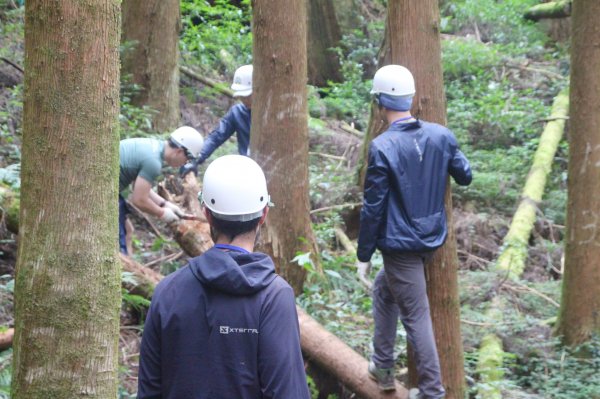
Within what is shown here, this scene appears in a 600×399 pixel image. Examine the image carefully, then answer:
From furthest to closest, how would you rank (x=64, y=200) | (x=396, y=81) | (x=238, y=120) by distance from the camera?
(x=238, y=120), (x=396, y=81), (x=64, y=200)

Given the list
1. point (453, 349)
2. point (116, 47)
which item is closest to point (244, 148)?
point (453, 349)

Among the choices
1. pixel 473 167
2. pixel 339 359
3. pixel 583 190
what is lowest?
pixel 339 359

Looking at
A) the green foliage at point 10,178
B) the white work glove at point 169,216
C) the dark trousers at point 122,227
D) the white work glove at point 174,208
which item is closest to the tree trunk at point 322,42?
the dark trousers at point 122,227

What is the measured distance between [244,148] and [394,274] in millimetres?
3873

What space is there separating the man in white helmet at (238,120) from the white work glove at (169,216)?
0.97 m

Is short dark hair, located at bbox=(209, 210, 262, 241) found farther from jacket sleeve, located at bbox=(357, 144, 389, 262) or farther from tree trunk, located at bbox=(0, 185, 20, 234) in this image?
tree trunk, located at bbox=(0, 185, 20, 234)

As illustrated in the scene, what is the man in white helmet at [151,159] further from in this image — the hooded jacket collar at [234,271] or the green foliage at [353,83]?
the green foliage at [353,83]

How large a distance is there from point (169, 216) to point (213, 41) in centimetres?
825

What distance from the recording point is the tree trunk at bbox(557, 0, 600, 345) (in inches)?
252

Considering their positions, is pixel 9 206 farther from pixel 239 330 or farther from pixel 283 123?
pixel 239 330

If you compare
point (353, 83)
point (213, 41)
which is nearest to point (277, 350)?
point (213, 41)

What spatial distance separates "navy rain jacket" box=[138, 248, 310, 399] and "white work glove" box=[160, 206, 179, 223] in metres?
4.26

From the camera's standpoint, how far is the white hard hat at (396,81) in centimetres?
480

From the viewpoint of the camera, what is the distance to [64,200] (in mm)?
2498
